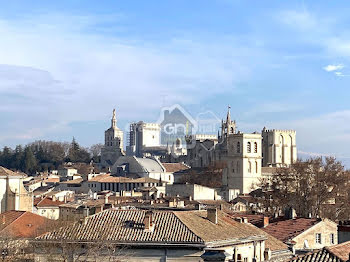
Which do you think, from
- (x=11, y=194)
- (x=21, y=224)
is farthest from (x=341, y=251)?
(x=11, y=194)

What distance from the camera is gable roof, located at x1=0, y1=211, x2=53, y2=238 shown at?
1500 inches

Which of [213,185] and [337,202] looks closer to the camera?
[337,202]

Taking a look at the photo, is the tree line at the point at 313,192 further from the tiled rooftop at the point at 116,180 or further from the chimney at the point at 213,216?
the tiled rooftop at the point at 116,180

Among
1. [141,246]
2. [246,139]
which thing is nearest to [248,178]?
[246,139]

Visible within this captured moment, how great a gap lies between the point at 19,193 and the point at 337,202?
26192 mm

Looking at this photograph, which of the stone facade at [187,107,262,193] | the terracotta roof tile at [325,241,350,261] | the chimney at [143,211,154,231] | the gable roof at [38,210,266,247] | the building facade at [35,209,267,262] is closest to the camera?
the terracotta roof tile at [325,241,350,261]

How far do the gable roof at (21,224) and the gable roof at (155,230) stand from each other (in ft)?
29.0

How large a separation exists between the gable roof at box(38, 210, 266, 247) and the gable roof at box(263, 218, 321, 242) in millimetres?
9221

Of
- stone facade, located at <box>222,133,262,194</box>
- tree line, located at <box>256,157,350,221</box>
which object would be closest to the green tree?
stone facade, located at <box>222,133,262,194</box>

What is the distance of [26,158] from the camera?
166 metres

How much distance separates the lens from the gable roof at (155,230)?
2659 centimetres

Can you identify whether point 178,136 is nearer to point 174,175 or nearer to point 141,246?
point 174,175

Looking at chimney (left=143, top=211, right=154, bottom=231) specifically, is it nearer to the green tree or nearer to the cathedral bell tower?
the cathedral bell tower

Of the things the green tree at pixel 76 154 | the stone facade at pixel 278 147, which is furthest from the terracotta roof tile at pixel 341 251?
the green tree at pixel 76 154
